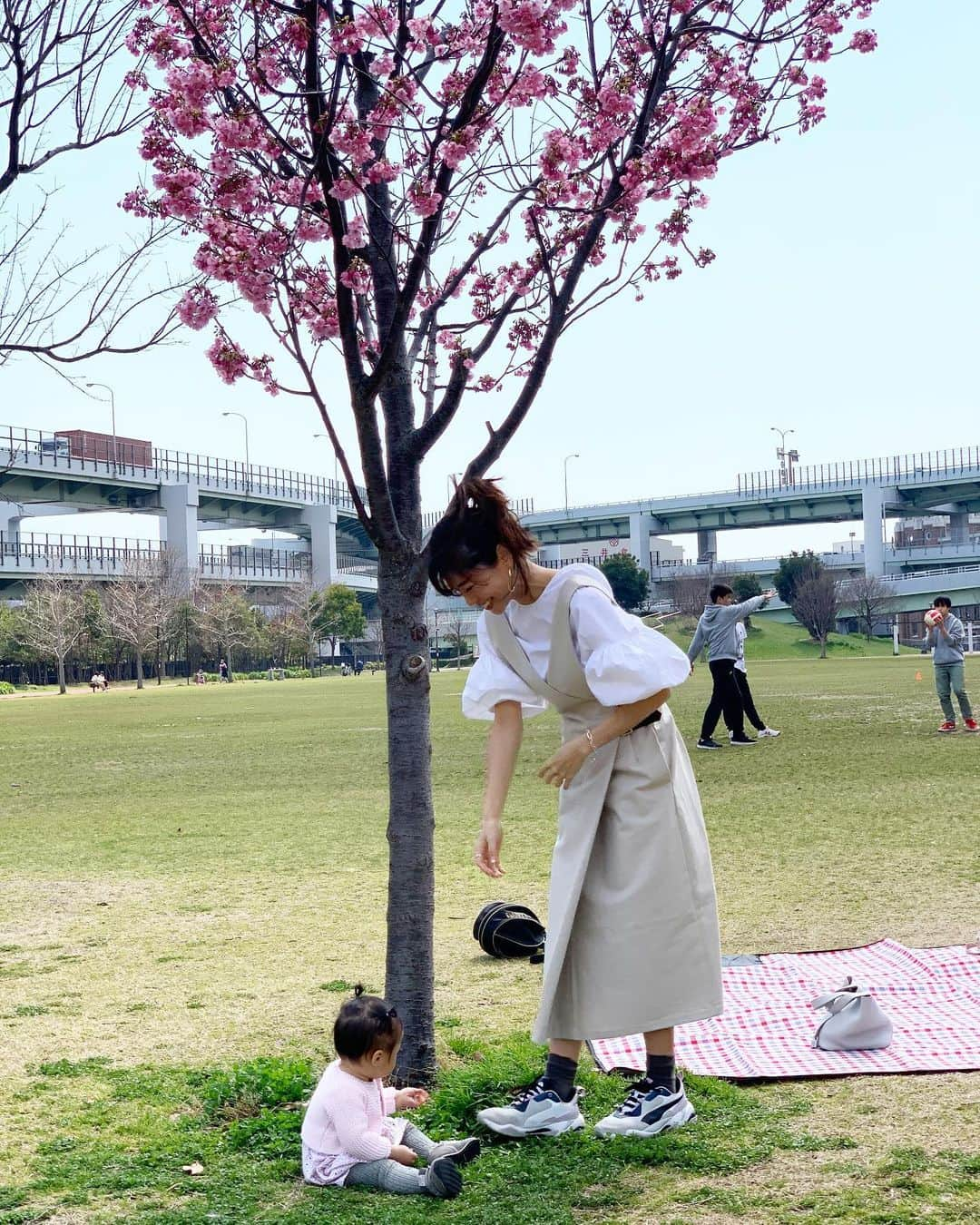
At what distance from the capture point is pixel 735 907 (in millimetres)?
6695

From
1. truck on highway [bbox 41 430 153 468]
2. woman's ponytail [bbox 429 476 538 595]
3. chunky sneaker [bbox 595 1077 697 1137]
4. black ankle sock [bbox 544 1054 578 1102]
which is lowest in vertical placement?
chunky sneaker [bbox 595 1077 697 1137]

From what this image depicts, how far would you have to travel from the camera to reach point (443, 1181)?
10.4 feet

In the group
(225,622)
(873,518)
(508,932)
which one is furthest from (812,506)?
(508,932)

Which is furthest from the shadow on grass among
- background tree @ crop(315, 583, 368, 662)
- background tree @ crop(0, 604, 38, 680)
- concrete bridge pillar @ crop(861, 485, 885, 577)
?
concrete bridge pillar @ crop(861, 485, 885, 577)

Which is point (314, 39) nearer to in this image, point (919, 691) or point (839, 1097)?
point (839, 1097)

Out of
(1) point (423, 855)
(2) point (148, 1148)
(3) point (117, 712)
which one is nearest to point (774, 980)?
(1) point (423, 855)

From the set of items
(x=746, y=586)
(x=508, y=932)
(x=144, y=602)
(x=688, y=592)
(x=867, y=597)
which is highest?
(x=746, y=586)

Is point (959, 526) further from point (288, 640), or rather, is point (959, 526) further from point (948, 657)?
point (948, 657)

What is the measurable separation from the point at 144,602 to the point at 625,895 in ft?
215

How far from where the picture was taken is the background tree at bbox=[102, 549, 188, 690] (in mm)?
64750

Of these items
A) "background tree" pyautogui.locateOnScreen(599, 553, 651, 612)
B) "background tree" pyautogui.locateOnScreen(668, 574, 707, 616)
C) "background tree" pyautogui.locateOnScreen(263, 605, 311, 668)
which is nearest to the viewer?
"background tree" pyautogui.locateOnScreen(263, 605, 311, 668)

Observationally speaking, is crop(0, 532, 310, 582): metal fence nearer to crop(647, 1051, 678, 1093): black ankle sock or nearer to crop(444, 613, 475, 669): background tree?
crop(444, 613, 475, 669): background tree

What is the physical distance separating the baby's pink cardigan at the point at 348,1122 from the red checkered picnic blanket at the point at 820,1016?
98 cm

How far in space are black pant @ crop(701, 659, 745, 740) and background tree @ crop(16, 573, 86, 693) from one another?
1897 inches
